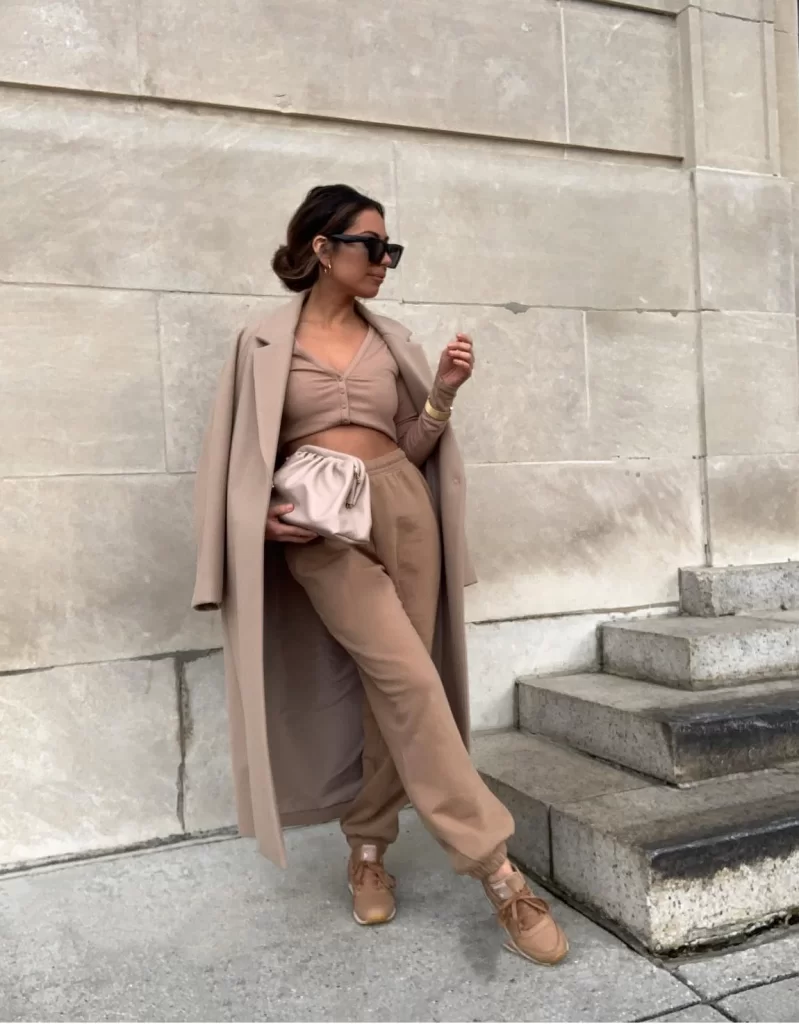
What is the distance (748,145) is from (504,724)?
10.3 feet

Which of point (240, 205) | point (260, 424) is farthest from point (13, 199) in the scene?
point (260, 424)

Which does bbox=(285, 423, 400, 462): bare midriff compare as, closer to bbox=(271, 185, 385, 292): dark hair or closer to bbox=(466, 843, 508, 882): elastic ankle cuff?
bbox=(271, 185, 385, 292): dark hair

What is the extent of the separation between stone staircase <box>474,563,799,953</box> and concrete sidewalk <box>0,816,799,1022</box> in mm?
139

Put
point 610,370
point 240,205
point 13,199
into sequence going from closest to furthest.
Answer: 1. point 13,199
2. point 240,205
3. point 610,370

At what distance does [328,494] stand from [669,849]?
4.55ft

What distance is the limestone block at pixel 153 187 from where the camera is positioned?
Answer: 328 centimetres

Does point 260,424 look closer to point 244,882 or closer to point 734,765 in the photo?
point 244,882

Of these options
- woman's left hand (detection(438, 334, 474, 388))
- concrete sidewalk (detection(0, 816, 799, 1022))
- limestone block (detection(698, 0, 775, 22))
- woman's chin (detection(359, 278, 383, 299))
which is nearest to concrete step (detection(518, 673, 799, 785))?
concrete sidewalk (detection(0, 816, 799, 1022))

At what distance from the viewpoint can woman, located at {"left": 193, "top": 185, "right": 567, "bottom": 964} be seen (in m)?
2.46

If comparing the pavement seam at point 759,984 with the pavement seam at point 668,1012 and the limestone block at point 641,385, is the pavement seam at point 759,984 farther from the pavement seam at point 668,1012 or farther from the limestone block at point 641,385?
the limestone block at point 641,385

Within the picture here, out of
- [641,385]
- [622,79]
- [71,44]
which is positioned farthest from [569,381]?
[71,44]

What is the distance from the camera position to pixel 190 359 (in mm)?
3477

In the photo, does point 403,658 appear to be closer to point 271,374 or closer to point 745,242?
point 271,374

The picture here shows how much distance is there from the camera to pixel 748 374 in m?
4.36
